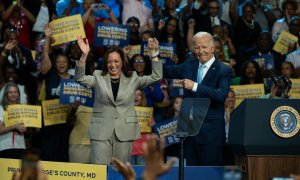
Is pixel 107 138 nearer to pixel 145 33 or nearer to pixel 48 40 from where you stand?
pixel 48 40

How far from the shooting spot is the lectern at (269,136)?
5.60 meters

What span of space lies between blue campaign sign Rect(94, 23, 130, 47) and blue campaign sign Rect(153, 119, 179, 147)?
156 cm

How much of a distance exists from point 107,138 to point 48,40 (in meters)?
2.87

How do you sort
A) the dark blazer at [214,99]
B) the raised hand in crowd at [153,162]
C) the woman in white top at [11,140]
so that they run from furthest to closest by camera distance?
the woman in white top at [11,140] → the dark blazer at [214,99] → the raised hand in crowd at [153,162]

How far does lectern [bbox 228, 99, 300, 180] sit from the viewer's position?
221 inches

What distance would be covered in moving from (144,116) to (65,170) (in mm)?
2165

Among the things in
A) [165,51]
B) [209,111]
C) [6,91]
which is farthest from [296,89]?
[6,91]

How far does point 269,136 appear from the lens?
221 inches

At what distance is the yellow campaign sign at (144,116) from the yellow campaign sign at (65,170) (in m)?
2.09

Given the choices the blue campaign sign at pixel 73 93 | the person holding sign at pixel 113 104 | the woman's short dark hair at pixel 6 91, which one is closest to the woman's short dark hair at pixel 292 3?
the blue campaign sign at pixel 73 93

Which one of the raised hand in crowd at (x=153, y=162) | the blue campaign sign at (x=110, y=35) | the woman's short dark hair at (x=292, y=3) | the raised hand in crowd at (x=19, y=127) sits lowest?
the raised hand in crowd at (x=19, y=127)

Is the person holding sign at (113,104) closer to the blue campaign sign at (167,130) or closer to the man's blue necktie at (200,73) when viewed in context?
the man's blue necktie at (200,73)

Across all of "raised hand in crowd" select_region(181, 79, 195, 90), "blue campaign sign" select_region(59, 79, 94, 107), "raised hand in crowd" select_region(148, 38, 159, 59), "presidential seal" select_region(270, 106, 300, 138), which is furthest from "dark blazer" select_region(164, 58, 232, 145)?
"blue campaign sign" select_region(59, 79, 94, 107)

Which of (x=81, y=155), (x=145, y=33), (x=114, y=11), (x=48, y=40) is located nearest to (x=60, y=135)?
(x=81, y=155)
